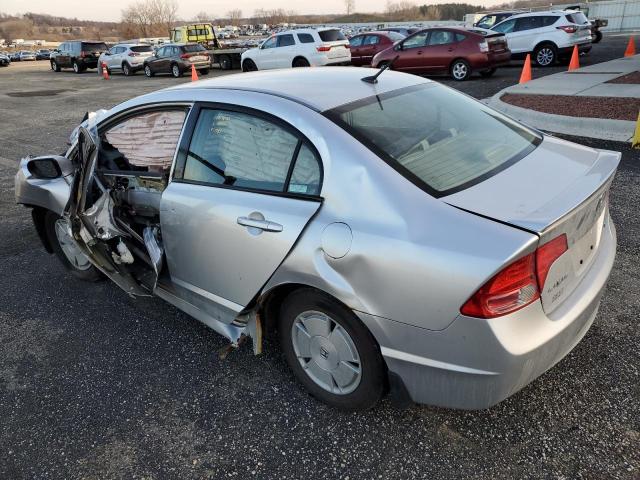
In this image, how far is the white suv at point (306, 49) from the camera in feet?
59.8

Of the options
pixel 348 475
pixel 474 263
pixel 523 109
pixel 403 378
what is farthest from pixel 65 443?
pixel 523 109

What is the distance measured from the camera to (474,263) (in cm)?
193

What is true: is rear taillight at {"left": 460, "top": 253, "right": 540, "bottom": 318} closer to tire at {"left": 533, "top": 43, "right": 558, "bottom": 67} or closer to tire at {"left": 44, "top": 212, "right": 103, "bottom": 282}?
tire at {"left": 44, "top": 212, "right": 103, "bottom": 282}

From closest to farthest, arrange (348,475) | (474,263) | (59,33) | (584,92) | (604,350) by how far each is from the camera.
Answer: (474,263), (348,475), (604,350), (584,92), (59,33)

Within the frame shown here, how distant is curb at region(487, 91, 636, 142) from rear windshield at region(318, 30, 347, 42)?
11143 millimetres

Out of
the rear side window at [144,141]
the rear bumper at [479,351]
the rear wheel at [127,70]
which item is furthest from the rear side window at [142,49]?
the rear bumper at [479,351]

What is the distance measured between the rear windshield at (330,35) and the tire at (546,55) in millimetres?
6777

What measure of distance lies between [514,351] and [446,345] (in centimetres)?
26

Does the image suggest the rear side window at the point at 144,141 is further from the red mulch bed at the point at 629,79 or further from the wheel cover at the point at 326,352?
the red mulch bed at the point at 629,79

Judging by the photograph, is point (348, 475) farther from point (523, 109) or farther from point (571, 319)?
point (523, 109)

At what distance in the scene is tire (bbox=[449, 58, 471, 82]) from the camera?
48.0ft

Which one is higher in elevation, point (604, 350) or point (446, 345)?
point (446, 345)

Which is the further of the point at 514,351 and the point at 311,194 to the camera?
the point at 311,194

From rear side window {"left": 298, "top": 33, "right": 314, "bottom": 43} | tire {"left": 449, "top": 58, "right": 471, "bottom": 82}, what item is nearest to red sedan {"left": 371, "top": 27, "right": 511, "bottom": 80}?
tire {"left": 449, "top": 58, "right": 471, "bottom": 82}
